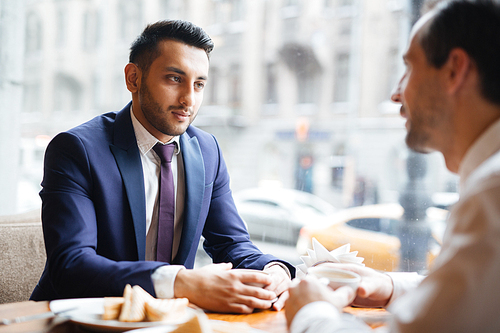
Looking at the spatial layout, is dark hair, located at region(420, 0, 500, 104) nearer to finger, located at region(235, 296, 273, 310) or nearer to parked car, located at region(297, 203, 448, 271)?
finger, located at region(235, 296, 273, 310)

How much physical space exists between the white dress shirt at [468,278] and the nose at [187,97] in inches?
40.9

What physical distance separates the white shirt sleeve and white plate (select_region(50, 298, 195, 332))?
181 millimetres

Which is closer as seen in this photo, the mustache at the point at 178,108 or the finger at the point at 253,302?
the finger at the point at 253,302

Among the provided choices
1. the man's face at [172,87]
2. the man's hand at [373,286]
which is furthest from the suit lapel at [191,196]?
the man's hand at [373,286]

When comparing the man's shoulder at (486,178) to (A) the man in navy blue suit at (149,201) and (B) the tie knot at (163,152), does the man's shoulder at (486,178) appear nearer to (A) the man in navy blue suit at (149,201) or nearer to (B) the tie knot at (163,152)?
(A) the man in navy blue suit at (149,201)

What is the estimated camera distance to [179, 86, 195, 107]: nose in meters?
1.43

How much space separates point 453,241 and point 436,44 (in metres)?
0.35

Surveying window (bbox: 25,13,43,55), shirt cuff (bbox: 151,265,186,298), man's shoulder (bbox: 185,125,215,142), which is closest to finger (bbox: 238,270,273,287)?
shirt cuff (bbox: 151,265,186,298)

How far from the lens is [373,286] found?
89 centimetres

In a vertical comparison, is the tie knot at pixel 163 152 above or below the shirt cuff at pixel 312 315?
above

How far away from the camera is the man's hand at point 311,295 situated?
69 cm

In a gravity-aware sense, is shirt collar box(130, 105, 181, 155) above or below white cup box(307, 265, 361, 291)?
above

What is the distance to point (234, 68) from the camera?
830cm

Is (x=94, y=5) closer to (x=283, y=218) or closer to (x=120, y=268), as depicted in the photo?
(x=283, y=218)
